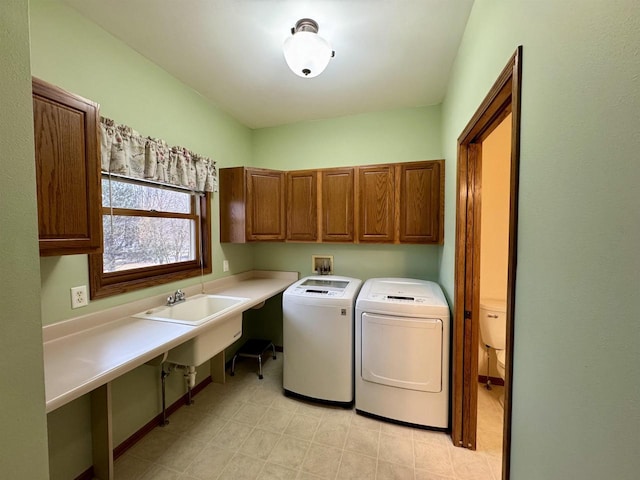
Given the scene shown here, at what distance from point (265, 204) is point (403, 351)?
180 centimetres

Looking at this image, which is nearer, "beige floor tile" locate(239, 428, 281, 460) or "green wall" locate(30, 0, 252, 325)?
"green wall" locate(30, 0, 252, 325)

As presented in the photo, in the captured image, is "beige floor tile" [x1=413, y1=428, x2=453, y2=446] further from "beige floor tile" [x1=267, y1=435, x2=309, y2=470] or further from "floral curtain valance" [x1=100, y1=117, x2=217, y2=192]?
"floral curtain valance" [x1=100, y1=117, x2=217, y2=192]

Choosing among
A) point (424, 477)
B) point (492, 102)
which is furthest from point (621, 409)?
point (424, 477)

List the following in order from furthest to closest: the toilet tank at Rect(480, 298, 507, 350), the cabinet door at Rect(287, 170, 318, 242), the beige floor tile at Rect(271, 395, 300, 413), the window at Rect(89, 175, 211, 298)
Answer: the cabinet door at Rect(287, 170, 318, 242) → the toilet tank at Rect(480, 298, 507, 350) → the beige floor tile at Rect(271, 395, 300, 413) → the window at Rect(89, 175, 211, 298)

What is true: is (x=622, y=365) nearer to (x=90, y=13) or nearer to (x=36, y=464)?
(x=36, y=464)

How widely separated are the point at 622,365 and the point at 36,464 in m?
1.38

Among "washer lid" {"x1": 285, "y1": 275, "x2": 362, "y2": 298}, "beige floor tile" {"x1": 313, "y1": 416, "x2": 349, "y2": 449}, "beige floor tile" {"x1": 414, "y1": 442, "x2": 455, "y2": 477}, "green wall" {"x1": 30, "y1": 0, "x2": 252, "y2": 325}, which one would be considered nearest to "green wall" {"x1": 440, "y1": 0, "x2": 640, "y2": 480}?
"beige floor tile" {"x1": 414, "y1": 442, "x2": 455, "y2": 477}

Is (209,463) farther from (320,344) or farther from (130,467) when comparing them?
(320,344)

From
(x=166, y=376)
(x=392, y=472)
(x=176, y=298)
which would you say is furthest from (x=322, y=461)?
(x=176, y=298)

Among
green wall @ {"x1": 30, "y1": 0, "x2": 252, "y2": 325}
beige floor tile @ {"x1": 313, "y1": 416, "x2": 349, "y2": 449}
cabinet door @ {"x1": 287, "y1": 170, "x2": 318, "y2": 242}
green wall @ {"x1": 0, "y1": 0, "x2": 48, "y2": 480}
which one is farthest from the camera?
cabinet door @ {"x1": 287, "y1": 170, "x2": 318, "y2": 242}

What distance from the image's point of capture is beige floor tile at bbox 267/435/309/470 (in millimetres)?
1602

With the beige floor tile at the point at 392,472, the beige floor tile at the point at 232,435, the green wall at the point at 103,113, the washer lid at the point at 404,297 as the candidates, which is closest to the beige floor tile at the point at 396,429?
the beige floor tile at the point at 392,472

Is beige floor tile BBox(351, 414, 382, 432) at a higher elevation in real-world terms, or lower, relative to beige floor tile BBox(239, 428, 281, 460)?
lower

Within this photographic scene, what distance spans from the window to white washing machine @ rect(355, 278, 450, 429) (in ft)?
5.04
